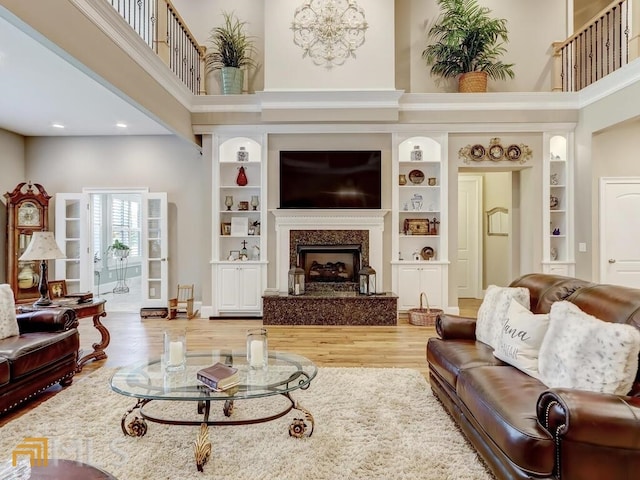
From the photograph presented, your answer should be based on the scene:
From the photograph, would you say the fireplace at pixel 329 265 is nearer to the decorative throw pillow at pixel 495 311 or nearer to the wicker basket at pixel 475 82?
the wicker basket at pixel 475 82

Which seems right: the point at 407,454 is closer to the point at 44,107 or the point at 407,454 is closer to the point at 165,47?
the point at 165,47

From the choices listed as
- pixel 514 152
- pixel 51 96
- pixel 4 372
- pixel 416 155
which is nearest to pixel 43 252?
pixel 4 372

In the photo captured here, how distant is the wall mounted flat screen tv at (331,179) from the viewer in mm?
5848

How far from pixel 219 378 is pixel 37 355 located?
166cm

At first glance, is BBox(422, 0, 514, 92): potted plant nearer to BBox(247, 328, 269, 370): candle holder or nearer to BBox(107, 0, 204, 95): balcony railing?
BBox(107, 0, 204, 95): balcony railing

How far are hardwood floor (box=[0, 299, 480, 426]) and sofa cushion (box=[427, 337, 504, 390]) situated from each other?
766 millimetres

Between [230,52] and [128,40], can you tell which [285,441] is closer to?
[128,40]

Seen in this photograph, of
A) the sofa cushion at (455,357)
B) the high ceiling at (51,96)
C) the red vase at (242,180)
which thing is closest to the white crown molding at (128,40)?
the high ceiling at (51,96)

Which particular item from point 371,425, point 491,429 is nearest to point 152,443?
point 371,425

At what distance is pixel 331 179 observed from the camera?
5.85 metres

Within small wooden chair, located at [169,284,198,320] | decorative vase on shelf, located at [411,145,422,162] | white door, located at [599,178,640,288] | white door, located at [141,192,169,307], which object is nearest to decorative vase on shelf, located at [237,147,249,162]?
white door, located at [141,192,169,307]

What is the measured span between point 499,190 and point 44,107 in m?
7.46

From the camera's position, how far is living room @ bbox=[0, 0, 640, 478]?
16.6ft

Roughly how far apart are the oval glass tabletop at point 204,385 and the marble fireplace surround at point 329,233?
3185mm
